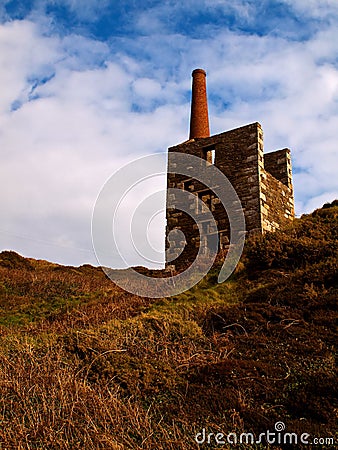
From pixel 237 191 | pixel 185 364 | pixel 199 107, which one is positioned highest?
pixel 199 107

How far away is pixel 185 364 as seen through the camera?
7551 mm

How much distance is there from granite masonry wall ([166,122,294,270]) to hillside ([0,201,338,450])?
9.36 ft

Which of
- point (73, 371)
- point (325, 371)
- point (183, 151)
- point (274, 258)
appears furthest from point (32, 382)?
point (183, 151)

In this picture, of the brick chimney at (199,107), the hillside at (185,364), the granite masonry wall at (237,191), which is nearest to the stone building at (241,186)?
the granite masonry wall at (237,191)

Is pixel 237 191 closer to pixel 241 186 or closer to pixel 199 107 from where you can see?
pixel 241 186

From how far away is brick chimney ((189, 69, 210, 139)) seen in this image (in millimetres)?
23094

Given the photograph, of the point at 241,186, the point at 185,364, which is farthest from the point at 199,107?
the point at 185,364

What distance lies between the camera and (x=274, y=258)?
1322 centimetres

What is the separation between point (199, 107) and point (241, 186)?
874 cm

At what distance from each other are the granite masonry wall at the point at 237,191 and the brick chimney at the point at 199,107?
4.66 metres

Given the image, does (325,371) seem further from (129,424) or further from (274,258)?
(274,258)

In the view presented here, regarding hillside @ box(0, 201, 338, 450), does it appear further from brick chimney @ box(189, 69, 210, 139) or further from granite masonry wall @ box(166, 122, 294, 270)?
brick chimney @ box(189, 69, 210, 139)

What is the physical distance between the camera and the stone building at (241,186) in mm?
15938

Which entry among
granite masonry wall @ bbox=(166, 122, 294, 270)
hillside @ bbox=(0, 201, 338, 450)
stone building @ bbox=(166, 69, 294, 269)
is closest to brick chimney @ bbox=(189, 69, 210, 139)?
stone building @ bbox=(166, 69, 294, 269)
